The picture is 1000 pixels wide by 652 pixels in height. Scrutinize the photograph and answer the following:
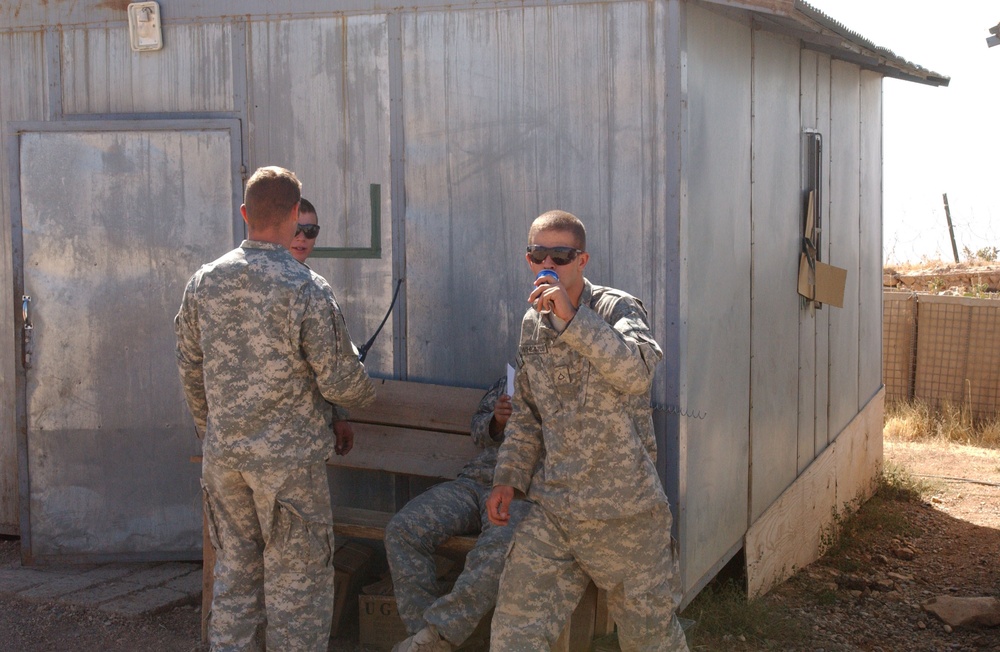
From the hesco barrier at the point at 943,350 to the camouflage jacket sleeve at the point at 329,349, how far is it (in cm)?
783

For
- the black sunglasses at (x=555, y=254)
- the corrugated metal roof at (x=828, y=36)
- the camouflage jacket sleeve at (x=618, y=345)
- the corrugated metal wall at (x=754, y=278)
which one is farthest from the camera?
the corrugated metal wall at (x=754, y=278)

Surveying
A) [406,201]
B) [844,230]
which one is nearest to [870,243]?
[844,230]

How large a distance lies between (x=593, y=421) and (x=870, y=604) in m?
3.31

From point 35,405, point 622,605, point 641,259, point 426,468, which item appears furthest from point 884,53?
point 35,405

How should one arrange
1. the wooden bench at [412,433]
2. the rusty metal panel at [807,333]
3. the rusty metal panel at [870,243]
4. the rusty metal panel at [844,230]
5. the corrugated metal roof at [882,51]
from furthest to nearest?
the rusty metal panel at [870,243], the rusty metal panel at [844,230], the rusty metal panel at [807,333], the wooden bench at [412,433], the corrugated metal roof at [882,51]

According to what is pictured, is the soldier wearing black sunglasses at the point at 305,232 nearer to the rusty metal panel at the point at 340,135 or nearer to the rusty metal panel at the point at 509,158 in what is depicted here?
the rusty metal panel at the point at 340,135

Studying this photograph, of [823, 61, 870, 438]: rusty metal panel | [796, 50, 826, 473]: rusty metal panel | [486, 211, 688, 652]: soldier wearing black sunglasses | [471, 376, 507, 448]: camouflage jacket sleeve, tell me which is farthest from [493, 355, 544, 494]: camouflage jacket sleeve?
[823, 61, 870, 438]: rusty metal panel

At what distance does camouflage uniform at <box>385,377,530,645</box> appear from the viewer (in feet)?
13.6

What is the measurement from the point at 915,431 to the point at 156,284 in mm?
7843

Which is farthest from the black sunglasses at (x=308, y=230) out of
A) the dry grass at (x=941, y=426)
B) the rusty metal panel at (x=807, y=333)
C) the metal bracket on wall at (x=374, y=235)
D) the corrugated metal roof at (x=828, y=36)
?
the dry grass at (x=941, y=426)

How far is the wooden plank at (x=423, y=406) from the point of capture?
→ 5.09 metres

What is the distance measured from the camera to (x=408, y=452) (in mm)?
5191

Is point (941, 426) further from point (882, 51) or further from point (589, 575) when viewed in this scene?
point (589, 575)

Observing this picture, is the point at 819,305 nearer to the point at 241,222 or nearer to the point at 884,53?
the point at 884,53
